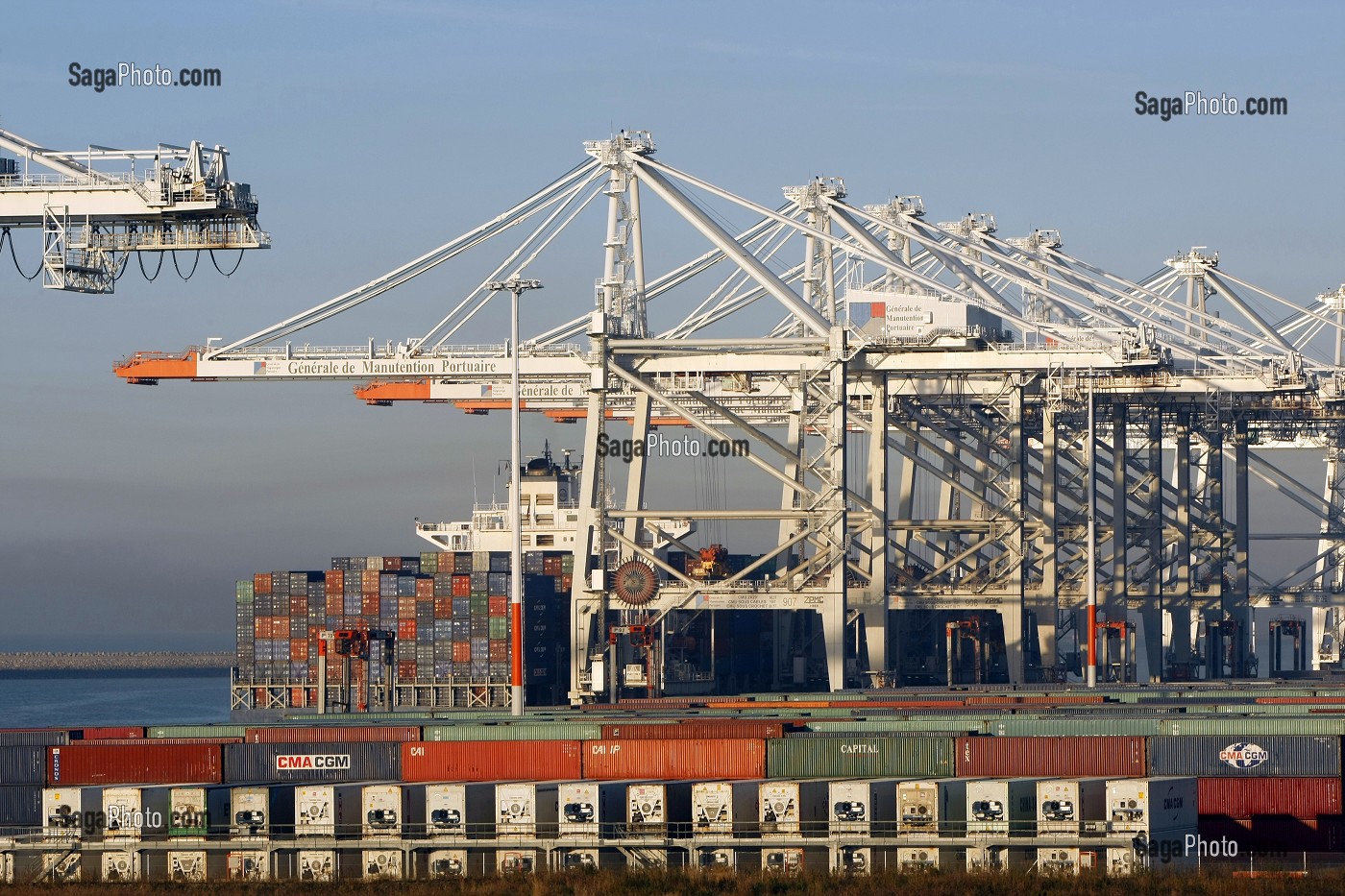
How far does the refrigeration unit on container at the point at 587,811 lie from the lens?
3616 centimetres

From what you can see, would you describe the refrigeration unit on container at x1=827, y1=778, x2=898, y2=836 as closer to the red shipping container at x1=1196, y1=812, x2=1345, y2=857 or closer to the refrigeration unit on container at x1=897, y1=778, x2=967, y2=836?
the refrigeration unit on container at x1=897, y1=778, x2=967, y2=836

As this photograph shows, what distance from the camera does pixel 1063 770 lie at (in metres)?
38.2

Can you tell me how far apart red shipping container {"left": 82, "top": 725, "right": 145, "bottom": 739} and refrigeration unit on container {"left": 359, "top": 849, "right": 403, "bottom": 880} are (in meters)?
13.8

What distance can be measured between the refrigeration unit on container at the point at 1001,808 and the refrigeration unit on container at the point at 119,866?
600 inches

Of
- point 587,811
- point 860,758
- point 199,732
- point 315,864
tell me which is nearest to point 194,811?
point 315,864

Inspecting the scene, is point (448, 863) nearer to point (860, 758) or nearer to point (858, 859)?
point (858, 859)

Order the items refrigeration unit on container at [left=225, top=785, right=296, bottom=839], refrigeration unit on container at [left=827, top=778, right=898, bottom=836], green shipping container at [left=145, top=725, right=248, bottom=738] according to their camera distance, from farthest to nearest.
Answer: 1. green shipping container at [left=145, top=725, right=248, bottom=738]
2. refrigeration unit on container at [left=225, top=785, right=296, bottom=839]
3. refrigeration unit on container at [left=827, top=778, right=898, bottom=836]

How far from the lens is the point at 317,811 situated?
37.2 m

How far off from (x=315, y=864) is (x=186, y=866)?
2475 millimetres

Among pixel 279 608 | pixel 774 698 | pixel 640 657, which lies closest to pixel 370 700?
pixel 279 608

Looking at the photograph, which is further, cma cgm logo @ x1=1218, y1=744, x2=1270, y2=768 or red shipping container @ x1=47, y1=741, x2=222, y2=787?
red shipping container @ x1=47, y1=741, x2=222, y2=787

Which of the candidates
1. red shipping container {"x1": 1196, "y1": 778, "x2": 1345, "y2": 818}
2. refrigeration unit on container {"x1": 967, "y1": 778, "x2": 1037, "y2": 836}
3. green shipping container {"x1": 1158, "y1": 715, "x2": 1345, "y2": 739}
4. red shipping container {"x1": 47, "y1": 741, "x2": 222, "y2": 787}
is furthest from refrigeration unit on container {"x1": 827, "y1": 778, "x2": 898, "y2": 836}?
red shipping container {"x1": 47, "y1": 741, "x2": 222, "y2": 787}

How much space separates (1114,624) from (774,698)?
93.3ft

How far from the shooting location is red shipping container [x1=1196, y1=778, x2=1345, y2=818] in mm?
36844
